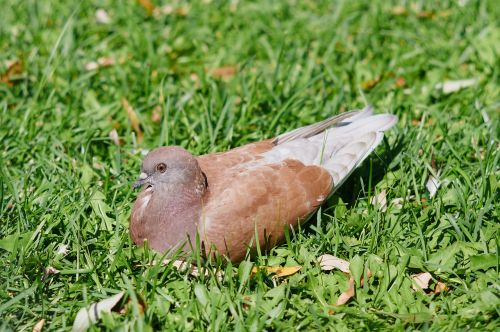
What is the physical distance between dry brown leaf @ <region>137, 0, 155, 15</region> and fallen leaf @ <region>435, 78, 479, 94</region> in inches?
104

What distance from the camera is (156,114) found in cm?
526

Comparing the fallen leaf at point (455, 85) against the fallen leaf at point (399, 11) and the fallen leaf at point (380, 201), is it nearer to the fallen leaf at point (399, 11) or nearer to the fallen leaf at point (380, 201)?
the fallen leaf at point (399, 11)

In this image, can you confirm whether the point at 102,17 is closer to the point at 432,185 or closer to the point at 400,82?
the point at 400,82

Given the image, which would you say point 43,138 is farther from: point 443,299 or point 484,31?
point 484,31

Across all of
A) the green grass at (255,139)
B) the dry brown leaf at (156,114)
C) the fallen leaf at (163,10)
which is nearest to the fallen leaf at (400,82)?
the green grass at (255,139)

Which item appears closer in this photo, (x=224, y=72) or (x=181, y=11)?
(x=224, y=72)

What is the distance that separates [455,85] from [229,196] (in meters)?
2.50

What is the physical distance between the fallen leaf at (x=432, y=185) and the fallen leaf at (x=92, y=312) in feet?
6.59

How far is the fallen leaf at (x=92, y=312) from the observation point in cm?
332

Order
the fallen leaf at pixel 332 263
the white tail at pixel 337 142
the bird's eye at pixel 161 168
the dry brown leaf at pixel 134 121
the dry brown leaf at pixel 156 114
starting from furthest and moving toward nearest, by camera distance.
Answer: the dry brown leaf at pixel 156 114 → the dry brown leaf at pixel 134 121 → the white tail at pixel 337 142 → the bird's eye at pixel 161 168 → the fallen leaf at pixel 332 263

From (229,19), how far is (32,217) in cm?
307

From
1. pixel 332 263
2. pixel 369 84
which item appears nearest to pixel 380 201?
pixel 332 263

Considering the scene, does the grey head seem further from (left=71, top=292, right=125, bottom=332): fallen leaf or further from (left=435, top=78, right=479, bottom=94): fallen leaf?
(left=435, top=78, right=479, bottom=94): fallen leaf

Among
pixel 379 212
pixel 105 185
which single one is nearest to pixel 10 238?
pixel 105 185
